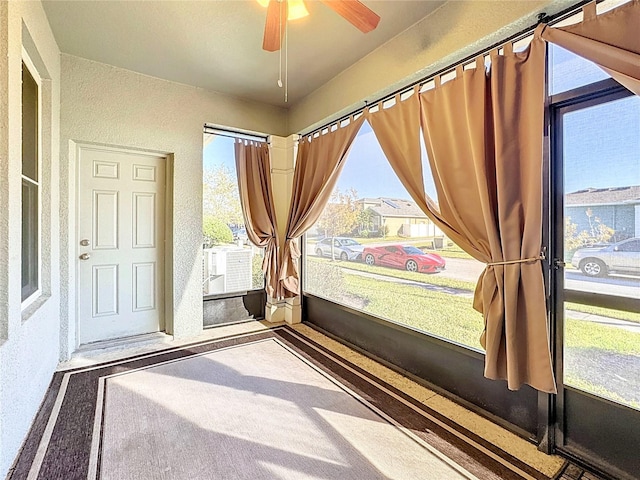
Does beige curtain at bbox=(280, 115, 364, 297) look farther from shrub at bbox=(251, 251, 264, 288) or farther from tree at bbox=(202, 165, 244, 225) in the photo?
tree at bbox=(202, 165, 244, 225)

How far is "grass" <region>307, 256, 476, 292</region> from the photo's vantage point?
2.18 meters

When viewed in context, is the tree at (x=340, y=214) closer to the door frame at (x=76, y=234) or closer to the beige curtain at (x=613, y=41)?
the door frame at (x=76, y=234)

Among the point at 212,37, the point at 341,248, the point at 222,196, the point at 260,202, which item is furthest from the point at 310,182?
the point at 212,37

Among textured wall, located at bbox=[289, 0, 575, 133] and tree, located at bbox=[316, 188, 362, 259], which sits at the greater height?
textured wall, located at bbox=[289, 0, 575, 133]

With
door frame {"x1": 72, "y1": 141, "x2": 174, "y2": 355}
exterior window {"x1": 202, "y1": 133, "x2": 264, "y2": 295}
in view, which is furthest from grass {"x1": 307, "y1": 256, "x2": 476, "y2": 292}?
door frame {"x1": 72, "y1": 141, "x2": 174, "y2": 355}

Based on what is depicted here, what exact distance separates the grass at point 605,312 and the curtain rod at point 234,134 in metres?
3.42

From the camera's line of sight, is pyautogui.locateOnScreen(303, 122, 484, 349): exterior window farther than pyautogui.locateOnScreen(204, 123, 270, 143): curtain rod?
No

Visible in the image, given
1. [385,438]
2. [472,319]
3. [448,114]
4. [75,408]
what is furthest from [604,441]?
[75,408]

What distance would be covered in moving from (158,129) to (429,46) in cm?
264

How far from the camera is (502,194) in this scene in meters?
1.72

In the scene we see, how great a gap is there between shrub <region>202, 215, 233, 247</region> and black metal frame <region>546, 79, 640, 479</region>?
10.2ft

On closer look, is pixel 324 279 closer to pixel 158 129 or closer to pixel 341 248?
pixel 341 248

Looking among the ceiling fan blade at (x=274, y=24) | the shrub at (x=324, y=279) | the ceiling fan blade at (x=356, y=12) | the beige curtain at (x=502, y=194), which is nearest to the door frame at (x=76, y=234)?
the shrub at (x=324, y=279)

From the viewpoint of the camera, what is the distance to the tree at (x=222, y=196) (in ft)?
11.7
